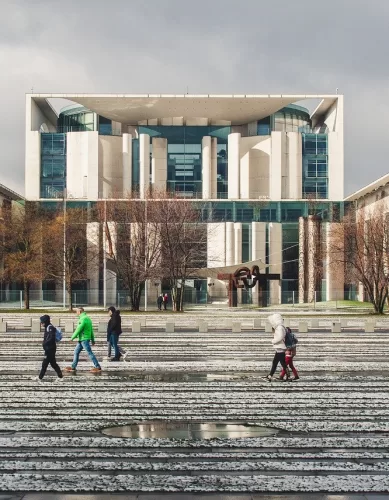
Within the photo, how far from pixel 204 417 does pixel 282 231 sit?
6753 centimetres

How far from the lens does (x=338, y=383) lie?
18844mm

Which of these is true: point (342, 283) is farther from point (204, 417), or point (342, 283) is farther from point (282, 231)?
point (204, 417)

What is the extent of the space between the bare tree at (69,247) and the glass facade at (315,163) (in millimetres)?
25902

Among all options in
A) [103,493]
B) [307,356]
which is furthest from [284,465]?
[307,356]

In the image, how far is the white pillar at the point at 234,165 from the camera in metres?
85.2

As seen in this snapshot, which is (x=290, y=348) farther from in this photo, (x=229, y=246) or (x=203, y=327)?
(x=229, y=246)

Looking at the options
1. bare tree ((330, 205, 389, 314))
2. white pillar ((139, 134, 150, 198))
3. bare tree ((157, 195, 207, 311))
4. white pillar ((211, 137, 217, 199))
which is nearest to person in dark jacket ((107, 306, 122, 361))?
bare tree ((330, 205, 389, 314))

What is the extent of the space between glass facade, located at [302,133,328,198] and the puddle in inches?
2879

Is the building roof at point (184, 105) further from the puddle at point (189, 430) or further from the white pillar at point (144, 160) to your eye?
the puddle at point (189, 430)

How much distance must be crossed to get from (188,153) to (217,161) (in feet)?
10.8

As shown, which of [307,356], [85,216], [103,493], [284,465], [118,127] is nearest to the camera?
[103,493]

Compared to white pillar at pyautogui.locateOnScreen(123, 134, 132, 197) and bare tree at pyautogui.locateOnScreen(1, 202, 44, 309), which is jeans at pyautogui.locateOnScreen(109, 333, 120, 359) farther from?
white pillar at pyautogui.locateOnScreen(123, 134, 132, 197)

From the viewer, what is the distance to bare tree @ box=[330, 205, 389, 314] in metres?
55.0

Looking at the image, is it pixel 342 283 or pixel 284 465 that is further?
pixel 342 283
